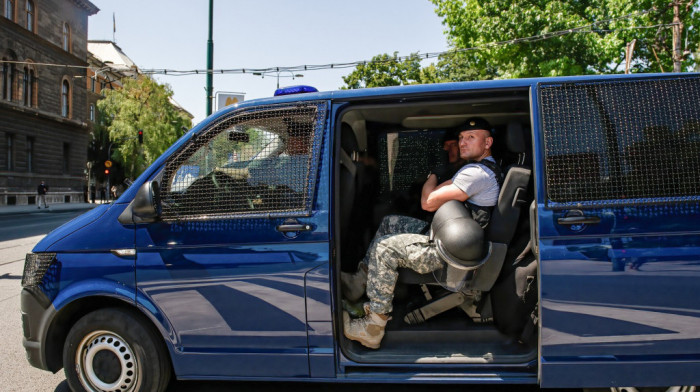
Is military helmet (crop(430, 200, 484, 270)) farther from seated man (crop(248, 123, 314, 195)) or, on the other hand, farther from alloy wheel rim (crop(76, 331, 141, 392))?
alloy wheel rim (crop(76, 331, 141, 392))

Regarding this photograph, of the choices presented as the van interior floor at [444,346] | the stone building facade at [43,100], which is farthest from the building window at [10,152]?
the van interior floor at [444,346]

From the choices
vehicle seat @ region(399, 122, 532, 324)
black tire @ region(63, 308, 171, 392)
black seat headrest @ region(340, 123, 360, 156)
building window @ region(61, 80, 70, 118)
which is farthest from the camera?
building window @ region(61, 80, 70, 118)

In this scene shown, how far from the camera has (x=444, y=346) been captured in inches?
121

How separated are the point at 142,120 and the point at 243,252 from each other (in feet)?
130

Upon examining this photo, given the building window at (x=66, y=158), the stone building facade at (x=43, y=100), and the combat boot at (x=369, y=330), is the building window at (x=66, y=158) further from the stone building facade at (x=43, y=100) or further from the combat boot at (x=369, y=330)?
the combat boot at (x=369, y=330)

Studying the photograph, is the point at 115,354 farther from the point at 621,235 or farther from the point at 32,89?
the point at 32,89

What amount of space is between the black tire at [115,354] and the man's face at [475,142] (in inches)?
98.8

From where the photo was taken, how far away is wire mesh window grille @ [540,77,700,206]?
8.82 ft

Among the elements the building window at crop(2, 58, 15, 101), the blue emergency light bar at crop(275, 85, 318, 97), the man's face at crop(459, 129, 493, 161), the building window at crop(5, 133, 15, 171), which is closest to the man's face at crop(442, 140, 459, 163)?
the man's face at crop(459, 129, 493, 161)

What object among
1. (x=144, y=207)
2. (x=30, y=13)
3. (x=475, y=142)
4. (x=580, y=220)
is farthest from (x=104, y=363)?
(x=30, y=13)

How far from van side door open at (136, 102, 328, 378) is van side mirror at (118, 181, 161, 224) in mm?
58

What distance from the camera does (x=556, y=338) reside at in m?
2.66

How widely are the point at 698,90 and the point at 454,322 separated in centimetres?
208

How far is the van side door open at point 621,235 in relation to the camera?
2576 mm
